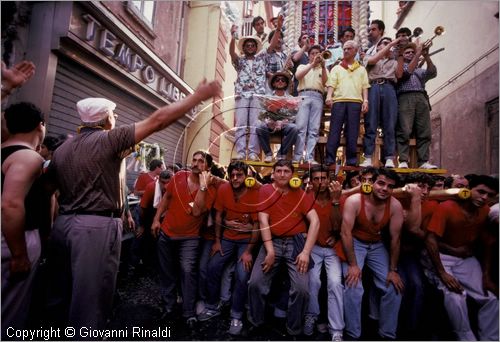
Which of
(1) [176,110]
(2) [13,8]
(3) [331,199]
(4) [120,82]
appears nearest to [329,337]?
(3) [331,199]

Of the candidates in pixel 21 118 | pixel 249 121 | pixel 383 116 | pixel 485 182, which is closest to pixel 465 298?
pixel 485 182

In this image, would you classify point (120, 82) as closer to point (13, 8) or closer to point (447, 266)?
point (13, 8)

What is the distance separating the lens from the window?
28.3ft

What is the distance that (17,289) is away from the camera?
7.66 ft

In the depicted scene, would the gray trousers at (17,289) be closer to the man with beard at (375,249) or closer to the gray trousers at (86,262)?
the gray trousers at (86,262)

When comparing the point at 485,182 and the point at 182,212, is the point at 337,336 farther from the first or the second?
the point at 485,182

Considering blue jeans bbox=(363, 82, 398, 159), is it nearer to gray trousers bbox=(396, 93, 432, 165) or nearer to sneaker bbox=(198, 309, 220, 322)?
gray trousers bbox=(396, 93, 432, 165)

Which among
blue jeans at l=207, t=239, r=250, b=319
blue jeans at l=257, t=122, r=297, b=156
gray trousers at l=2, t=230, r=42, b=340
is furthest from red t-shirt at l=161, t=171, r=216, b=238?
gray trousers at l=2, t=230, r=42, b=340

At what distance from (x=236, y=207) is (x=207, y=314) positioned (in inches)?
62.1

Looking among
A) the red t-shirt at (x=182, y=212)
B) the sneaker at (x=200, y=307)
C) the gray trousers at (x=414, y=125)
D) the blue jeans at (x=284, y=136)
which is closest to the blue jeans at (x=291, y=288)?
the sneaker at (x=200, y=307)

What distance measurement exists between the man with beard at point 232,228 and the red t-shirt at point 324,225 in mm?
924

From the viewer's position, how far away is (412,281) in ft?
11.5

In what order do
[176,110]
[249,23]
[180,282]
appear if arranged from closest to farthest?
[176,110]
[180,282]
[249,23]

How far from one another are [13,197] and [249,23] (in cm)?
1930
